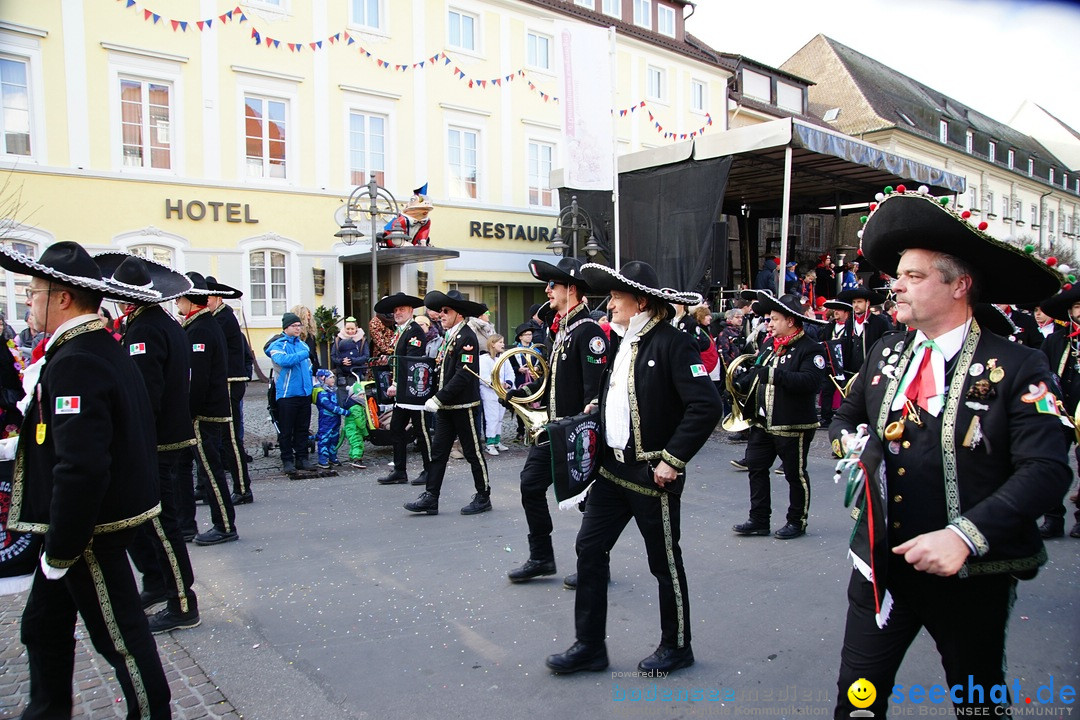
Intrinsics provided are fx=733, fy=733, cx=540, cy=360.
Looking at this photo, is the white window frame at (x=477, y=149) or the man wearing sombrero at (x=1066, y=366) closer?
the man wearing sombrero at (x=1066, y=366)

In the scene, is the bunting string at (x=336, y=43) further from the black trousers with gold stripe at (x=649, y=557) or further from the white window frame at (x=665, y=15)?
the black trousers with gold stripe at (x=649, y=557)

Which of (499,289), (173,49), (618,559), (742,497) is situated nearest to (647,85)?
(499,289)

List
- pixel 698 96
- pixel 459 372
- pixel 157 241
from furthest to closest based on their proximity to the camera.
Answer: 1. pixel 698 96
2. pixel 157 241
3. pixel 459 372

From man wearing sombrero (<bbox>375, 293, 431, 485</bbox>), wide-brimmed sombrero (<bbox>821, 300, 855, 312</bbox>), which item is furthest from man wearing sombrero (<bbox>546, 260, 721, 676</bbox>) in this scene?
wide-brimmed sombrero (<bbox>821, 300, 855, 312</bbox>)

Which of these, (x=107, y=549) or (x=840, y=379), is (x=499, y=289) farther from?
(x=107, y=549)

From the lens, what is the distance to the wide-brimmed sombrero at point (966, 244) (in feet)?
7.86

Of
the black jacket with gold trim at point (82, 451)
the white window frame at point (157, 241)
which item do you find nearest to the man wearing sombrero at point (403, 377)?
the black jacket with gold trim at point (82, 451)

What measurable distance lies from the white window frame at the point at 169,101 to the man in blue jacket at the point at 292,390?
9503 millimetres

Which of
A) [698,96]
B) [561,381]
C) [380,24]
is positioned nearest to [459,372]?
[561,381]

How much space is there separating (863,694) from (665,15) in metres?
26.1

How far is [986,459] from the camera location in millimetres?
2348

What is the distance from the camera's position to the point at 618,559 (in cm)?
549

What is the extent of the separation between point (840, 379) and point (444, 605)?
23.2ft

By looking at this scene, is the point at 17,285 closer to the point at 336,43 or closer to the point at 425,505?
the point at 336,43
